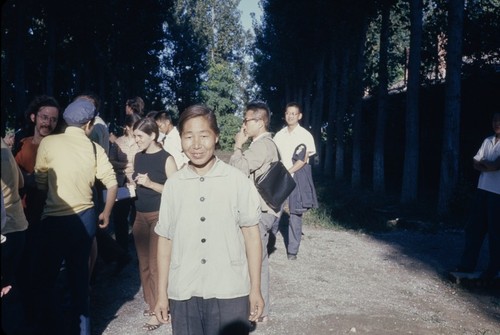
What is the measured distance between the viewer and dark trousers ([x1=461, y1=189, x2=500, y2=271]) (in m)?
6.38

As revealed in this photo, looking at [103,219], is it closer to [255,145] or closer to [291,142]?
[255,145]

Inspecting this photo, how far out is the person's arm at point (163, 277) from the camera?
3066 mm

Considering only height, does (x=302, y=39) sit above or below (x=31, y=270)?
above

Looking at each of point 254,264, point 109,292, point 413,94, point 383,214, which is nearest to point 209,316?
point 254,264

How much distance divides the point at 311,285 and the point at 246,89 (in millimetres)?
61499

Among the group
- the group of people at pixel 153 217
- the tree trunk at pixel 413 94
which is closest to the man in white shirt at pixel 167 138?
the group of people at pixel 153 217

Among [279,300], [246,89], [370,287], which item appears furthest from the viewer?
[246,89]

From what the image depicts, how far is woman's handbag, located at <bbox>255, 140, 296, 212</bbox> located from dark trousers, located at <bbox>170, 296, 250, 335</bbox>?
2.06 metres

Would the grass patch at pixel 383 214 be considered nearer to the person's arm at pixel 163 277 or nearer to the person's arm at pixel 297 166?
the person's arm at pixel 297 166

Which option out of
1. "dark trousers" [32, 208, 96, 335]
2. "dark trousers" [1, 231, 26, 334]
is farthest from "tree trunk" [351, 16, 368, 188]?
"dark trousers" [1, 231, 26, 334]

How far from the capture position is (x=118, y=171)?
6.52m

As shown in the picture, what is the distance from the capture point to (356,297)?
21.0 ft

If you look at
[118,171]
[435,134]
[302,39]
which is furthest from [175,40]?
[118,171]

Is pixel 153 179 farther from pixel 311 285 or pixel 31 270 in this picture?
pixel 311 285
